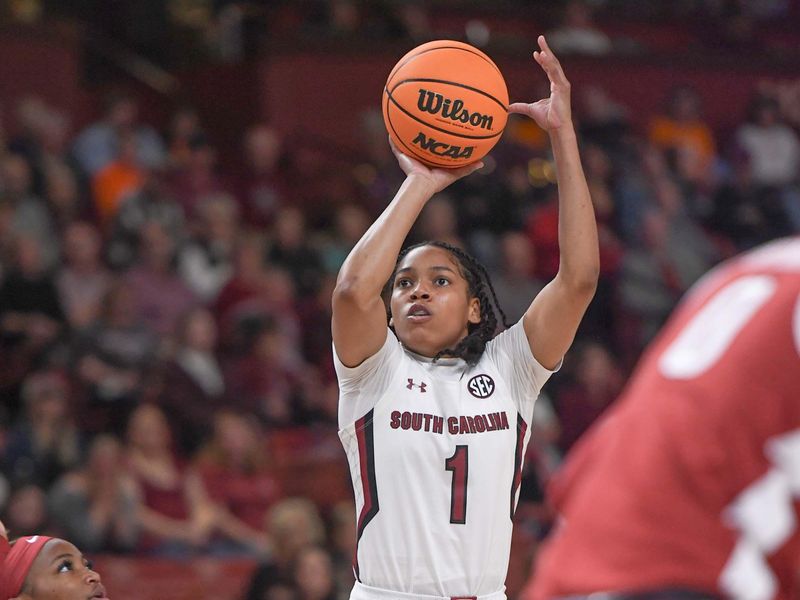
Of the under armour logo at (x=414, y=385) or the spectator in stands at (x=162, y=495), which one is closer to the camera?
the under armour logo at (x=414, y=385)

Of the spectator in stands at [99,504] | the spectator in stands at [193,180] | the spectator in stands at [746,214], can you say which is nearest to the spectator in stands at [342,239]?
the spectator in stands at [193,180]

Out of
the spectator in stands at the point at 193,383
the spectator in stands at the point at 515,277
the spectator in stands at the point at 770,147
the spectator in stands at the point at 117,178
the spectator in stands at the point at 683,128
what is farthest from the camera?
the spectator in stands at the point at 770,147

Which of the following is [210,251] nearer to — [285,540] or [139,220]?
[139,220]

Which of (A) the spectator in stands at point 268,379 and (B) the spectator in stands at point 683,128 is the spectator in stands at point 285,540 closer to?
(A) the spectator in stands at point 268,379

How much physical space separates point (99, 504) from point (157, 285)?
220 centimetres

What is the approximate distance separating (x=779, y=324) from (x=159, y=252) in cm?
791

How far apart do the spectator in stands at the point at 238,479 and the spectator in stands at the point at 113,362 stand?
612mm

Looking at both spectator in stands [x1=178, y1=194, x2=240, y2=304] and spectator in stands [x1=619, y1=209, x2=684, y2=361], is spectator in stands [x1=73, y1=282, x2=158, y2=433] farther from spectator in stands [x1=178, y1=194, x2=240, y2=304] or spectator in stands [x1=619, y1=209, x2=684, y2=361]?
spectator in stands [x1=619, y1=209, x2=684, y2=361]

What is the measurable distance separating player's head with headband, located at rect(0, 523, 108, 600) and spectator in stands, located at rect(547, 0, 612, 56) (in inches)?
400

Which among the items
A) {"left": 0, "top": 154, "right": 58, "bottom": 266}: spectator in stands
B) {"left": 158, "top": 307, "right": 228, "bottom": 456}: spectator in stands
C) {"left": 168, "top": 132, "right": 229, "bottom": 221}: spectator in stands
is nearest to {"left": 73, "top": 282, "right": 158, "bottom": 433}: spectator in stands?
{"left": 158, "top": 307, "right": 228, "bottom": 456}: spectator in stands

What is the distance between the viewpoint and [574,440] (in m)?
9.98

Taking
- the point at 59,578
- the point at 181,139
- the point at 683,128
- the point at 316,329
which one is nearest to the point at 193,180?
the point at 181,139

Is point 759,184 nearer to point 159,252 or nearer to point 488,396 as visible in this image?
point 159,252

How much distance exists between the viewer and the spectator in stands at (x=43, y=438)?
816cm
